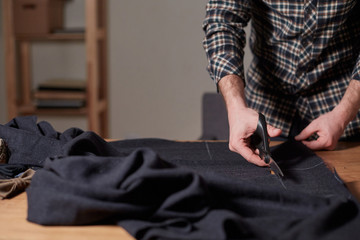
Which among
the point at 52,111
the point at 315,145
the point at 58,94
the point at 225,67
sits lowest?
the point at 52,111

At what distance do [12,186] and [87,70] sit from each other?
7.07 ft

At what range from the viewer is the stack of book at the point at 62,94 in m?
2.99

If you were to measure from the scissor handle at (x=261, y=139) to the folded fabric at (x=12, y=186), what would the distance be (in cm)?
49

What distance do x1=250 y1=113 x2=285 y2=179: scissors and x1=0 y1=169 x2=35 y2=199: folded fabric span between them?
1.60 ft

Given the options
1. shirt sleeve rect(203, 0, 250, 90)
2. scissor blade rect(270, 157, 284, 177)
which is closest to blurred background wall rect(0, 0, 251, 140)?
shirt sleeve rect(203, 0, 250, 90)

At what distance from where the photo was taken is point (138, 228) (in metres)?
0.67

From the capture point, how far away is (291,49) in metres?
1.45

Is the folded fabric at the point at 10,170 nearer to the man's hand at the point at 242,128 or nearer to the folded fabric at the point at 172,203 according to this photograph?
the folded fabric at the point at 172,203

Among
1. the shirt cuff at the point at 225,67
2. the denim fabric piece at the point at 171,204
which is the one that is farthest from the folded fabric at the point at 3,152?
the shirt cuff at the point at 225,67

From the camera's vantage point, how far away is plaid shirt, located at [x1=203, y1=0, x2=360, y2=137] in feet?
4.42

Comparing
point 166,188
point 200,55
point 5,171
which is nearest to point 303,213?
point 166,188

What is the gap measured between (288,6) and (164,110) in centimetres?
192

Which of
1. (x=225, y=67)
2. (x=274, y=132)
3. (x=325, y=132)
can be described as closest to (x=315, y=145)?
(x=325, y=132)

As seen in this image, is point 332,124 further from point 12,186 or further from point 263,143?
point 12,186
